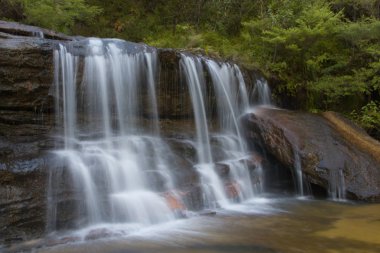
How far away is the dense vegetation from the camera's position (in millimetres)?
11000

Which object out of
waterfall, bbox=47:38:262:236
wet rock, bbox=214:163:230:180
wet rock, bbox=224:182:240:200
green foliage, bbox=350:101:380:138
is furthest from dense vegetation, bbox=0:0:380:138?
wet rock, bbox=224:182:240:200

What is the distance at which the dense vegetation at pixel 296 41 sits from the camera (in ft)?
36.1

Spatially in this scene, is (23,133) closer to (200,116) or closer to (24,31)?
(24,31)

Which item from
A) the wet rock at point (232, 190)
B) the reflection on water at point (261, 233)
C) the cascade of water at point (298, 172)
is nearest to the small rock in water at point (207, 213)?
the reflection on water at point (261, 233)

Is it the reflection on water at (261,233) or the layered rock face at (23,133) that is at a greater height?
the layered rock face at (23,133)

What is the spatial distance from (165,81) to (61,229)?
4.50 meters

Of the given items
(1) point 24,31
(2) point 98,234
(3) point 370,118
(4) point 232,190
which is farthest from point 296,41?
(2) point 98,234

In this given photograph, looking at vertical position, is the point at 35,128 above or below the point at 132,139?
above

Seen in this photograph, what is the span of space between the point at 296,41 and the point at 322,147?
4.34 meters

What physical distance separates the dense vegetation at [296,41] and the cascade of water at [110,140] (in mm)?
3278

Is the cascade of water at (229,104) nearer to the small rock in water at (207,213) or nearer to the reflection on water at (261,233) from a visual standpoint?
the small rock in water at (207,213)

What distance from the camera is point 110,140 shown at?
7.57 metres

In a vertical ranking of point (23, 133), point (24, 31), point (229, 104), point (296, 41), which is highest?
point (296, 41)

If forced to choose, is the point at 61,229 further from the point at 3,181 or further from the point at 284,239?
the point at 284,239
